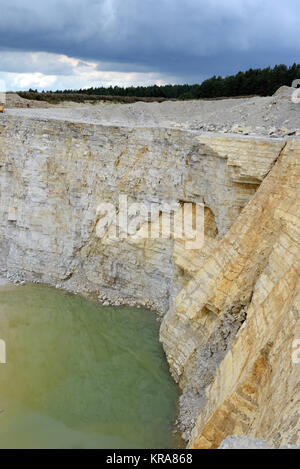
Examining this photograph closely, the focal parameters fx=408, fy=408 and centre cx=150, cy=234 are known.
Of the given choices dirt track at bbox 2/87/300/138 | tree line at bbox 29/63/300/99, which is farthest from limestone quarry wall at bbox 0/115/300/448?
tree line at bbox 29/63/300/99

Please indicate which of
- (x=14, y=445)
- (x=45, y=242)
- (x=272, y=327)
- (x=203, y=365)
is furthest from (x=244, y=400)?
(x=45, y=242)

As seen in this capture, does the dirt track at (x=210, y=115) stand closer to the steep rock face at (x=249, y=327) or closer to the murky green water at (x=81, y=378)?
the steep rock face at (x=249, y=327)

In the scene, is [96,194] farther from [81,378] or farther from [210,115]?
[210,115]

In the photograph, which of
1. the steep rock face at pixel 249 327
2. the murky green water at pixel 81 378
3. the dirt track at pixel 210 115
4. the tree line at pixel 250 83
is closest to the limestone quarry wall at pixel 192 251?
the steep rock face at pixel 249 327

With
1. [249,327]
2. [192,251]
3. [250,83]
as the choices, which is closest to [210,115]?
[192,251]

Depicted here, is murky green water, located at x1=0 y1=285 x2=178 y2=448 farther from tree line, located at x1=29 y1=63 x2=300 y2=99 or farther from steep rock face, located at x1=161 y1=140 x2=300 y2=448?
tree line, located at x1=29 y1=63 x2=300 y2=99
